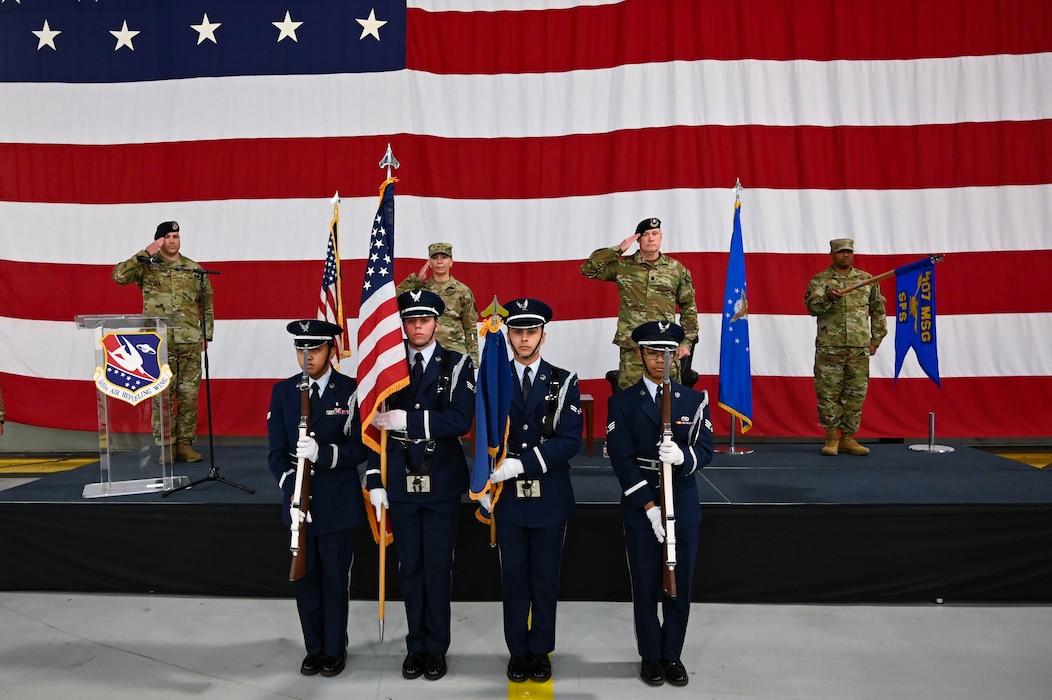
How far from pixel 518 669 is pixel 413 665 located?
0.39m

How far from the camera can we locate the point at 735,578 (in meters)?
3.57

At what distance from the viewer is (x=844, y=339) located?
4914 millimetres

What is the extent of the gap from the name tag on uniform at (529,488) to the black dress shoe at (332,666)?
3.10 ft

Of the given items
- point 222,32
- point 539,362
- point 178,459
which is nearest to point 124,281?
point 178,459

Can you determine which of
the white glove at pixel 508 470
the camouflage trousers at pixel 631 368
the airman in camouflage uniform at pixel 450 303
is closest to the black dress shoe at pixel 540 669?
the white glove at pixel 508 470

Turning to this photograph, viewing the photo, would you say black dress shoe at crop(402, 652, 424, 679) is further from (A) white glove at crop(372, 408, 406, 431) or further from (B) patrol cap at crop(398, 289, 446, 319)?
(B) patrol cap at crop(398, 289, 446, 319)

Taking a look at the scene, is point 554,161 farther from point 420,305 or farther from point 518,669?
point 518,669

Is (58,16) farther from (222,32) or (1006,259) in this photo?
(1006,259)

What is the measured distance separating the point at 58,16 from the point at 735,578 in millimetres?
6462

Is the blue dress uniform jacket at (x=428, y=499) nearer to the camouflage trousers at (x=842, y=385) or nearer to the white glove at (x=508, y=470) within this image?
the white glove at (x=508, y=470)

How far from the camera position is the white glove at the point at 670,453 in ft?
8.45

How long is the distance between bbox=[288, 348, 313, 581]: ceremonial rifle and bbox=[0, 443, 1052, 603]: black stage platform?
0.93m

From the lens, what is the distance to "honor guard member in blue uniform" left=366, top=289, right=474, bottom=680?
278 centimetres

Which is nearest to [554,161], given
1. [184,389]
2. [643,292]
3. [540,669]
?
[643,292]
